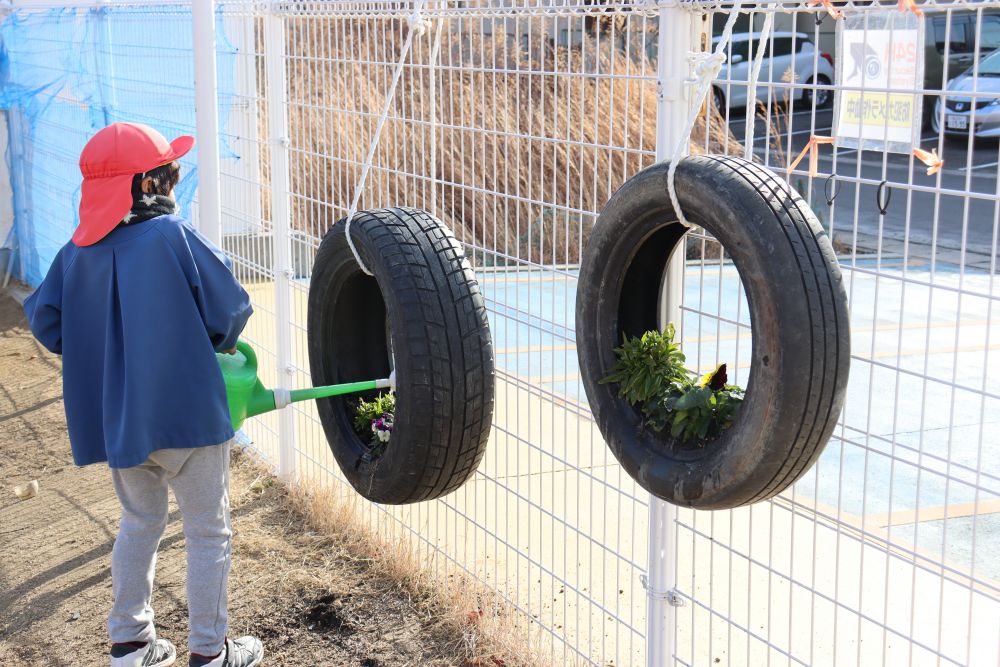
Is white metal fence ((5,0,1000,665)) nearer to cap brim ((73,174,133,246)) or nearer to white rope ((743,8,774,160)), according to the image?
white rope ((743,8,774,160))

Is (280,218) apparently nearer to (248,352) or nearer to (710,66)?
(248,352)

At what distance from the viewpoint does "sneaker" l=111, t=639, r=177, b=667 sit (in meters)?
3.72

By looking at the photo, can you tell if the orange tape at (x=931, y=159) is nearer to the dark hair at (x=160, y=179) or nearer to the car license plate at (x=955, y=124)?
the car license plate at (x=955, y=124)

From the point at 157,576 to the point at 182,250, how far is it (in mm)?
1721

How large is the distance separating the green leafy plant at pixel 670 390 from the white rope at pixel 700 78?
39 centimetres

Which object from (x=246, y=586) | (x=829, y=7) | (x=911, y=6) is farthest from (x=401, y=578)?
(x=911, y=6)

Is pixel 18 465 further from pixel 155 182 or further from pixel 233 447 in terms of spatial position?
pixel 155 182

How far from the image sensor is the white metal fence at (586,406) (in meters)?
2.85

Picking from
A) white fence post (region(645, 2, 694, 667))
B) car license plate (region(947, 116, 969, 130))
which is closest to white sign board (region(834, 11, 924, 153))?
white fence post (region(645, 2, 694, 667))

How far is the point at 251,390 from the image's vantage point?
371cm

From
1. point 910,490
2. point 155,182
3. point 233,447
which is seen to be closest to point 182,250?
point 155,182

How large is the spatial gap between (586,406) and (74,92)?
17.9 ft

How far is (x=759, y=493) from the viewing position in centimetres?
239

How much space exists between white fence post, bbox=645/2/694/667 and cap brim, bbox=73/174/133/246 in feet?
5.27
